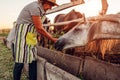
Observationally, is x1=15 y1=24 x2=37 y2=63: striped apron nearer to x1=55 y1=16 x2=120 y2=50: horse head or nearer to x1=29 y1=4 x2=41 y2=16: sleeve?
x1=29 y1=4 x2=41 y2=16: sleeve

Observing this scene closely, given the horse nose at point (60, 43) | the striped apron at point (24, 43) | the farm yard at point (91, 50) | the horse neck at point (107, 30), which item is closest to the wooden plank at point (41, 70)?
the farm yard at point (91, 50)

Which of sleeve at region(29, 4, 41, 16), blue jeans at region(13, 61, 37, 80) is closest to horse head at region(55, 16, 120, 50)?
sleeve at region(29, 4, 41, 16)

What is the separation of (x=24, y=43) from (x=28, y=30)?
0.27 meters

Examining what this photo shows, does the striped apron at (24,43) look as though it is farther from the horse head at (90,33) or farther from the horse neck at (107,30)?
the horse neck at (107,30)

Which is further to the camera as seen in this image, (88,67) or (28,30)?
(28,30)

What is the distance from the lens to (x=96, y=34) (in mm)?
3867

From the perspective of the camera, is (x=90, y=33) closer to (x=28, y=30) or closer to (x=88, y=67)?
(x=88, y=67)

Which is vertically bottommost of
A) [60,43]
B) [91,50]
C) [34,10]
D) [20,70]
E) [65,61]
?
[20,70]

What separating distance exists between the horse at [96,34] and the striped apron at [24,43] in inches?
29.1

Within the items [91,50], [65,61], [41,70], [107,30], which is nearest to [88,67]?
[91,50]

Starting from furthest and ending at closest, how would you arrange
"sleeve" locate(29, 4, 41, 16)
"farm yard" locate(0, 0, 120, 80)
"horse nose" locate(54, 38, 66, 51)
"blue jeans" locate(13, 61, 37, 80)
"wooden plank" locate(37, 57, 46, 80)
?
1. "wooden plank" locate(37, 57, 46, 80)
2. "blue jeans" locate(13, 61, 37, 80)
3. "sleeve" locate(29, 4, 41, 16)
4. "horse nose" locate(54, 38, 66, 51)
5. "farm yard" locate(0, 0, 120, 80)

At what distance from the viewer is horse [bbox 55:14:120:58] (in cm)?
381

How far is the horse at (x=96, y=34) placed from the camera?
3.81m

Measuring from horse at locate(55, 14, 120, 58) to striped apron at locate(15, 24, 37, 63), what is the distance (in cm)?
74
